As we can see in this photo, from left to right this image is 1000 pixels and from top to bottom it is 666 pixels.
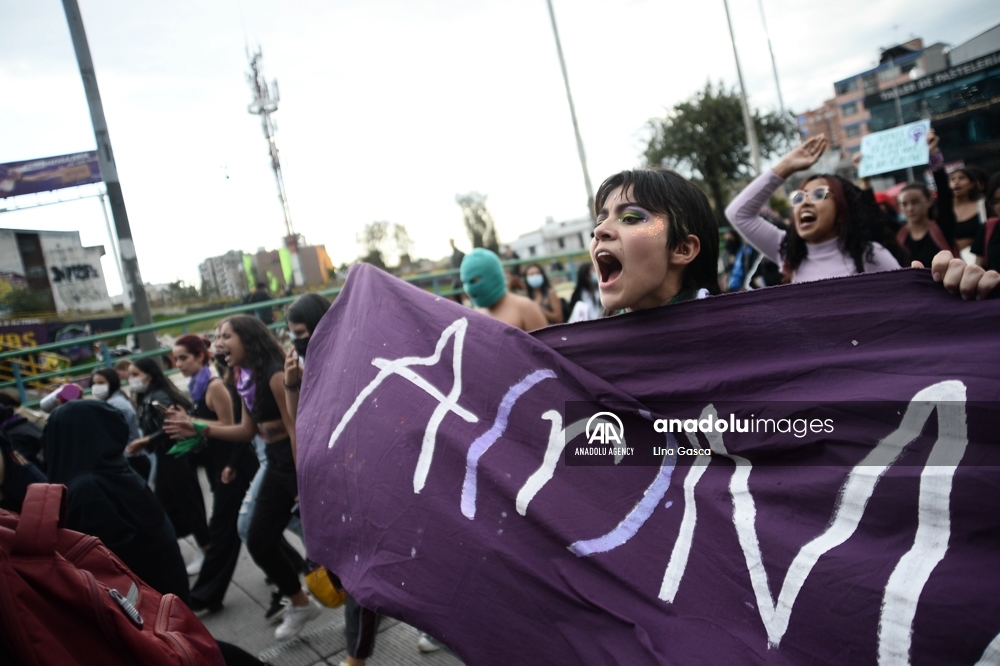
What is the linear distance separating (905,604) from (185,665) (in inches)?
65.8

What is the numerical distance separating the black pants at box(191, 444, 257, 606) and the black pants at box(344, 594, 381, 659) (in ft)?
5.65

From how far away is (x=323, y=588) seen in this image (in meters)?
3.34

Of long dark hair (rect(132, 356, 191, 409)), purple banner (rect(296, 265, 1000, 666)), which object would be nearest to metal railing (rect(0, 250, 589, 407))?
long dark hair (rect(132, 356, 191, 409))

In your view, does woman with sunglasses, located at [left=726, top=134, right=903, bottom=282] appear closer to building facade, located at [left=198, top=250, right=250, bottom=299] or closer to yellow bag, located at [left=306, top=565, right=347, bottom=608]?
yellow bag, located at [left=306, top=565, right=347, bottom=608]

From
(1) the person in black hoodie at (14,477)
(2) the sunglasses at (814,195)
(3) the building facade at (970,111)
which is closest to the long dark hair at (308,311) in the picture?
(1) the person in black hoodie at (14,477)

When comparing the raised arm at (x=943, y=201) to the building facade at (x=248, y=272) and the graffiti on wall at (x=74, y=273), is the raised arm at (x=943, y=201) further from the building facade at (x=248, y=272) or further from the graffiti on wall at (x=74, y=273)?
the building facade at (x=248, y=272)

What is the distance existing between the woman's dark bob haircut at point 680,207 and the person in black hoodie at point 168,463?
3.82m

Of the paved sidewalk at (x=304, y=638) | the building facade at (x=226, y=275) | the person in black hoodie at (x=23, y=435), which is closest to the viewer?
the paved sidewalk at (x=304, y=638)

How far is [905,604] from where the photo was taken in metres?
1.34

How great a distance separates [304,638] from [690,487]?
111 inches

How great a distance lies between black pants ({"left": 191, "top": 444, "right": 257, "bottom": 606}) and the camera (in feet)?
13.9

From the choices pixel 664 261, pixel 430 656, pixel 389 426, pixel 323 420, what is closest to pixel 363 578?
pixel 389 426

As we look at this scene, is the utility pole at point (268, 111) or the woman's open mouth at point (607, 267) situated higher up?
the utility pole at point (268, 111)

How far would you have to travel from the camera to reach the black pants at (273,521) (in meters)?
3.52
